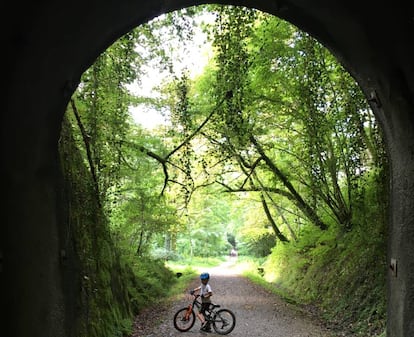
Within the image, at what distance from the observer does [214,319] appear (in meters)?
9.95

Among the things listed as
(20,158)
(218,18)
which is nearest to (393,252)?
(20,158)

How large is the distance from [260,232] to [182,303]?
14507 mm

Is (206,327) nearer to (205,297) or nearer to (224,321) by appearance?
(224,321)

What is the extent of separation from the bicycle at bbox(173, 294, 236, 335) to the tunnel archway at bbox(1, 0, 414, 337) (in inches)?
256

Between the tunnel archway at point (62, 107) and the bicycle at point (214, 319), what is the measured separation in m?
6.50

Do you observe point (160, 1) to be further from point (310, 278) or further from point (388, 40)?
point (310, 278)

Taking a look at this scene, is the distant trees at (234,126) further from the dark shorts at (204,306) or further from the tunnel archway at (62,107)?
the dark shorts at (204,306)

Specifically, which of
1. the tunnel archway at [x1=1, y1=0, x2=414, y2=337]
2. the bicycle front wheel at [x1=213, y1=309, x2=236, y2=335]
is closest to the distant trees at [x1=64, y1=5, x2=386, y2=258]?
the tunnel archway at [x1=1, y1=0, x2=414, y2=337]

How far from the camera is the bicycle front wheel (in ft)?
32.3

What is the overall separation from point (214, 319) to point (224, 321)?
24cm

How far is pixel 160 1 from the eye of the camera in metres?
3.79

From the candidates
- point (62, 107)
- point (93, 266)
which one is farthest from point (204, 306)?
point (62, 107)

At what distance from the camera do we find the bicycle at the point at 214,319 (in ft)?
32.5

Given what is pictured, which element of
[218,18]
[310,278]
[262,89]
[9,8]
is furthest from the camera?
[310,278]
